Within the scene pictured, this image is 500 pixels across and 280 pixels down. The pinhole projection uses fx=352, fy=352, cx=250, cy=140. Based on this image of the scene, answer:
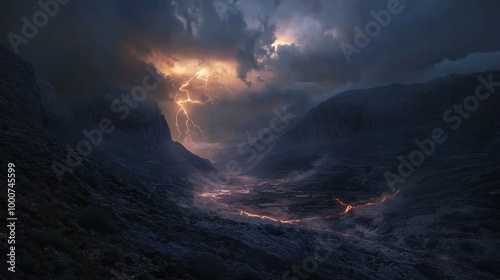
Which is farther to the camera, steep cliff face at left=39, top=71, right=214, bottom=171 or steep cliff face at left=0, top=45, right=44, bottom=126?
steep cliff face at left=39, top=71, right=214, bottom=171

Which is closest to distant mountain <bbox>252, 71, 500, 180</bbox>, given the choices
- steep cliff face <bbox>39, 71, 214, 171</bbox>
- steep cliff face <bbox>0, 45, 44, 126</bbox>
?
steep cliff face <bbox>39, 71, 214, 171</bbox>

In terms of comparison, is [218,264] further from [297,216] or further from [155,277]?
[297,216]

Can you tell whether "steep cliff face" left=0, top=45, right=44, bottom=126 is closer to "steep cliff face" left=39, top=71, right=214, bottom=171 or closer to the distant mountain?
"steep cliff face" left=39, top=71, right=214, bottom=171

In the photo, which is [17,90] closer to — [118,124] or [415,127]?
[118,124]

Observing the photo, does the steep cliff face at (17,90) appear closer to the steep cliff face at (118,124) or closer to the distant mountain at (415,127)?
the steep cliff face at (118,124)

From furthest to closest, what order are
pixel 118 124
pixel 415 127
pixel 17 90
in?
pixel 415 127 < pixel 118 124 < pixel 17 90

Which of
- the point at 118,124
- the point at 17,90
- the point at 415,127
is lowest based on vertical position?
the point at 17,90

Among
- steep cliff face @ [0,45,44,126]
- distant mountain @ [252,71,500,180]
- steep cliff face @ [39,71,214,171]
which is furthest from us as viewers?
distant mountain @ [252,71,500,180]

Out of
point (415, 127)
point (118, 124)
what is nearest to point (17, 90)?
point (118, 124)

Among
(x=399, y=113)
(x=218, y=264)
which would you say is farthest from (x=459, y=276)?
(x=399, y=113)

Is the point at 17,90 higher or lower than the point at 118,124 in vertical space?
lower

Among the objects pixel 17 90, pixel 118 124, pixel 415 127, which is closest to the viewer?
pixel 17 90

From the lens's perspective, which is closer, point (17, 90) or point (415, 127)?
point (17, 90)
